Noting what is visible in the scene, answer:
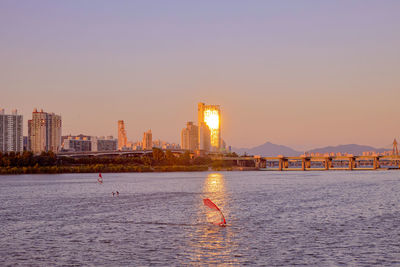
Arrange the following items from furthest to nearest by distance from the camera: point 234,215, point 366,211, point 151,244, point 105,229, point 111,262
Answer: point 366,211, point 234,215, point 105,229, point 151,244, point 111,262

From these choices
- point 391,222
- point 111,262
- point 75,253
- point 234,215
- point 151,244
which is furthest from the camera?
point 234,215

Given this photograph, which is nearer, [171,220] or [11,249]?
[11,249]

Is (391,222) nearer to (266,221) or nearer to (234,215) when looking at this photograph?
(266,221)

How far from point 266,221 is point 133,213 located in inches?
695

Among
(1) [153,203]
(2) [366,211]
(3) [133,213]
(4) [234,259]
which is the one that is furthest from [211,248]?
(1) [153,203]

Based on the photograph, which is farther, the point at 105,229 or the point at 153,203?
the point at 153,203

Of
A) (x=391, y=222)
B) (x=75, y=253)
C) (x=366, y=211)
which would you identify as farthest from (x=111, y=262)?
(x=366, y=211)

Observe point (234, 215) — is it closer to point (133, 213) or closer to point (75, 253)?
point (133, 213)

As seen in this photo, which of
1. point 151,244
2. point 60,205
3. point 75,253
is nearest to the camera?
point 75,253

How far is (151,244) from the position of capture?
132ft

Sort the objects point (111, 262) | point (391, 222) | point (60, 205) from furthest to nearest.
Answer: point (60, 205), point (391, 222), point (111, 262)

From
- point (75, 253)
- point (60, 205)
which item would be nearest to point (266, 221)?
point (75, 253)

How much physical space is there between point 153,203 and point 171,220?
22186 mm

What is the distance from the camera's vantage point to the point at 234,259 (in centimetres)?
3466
